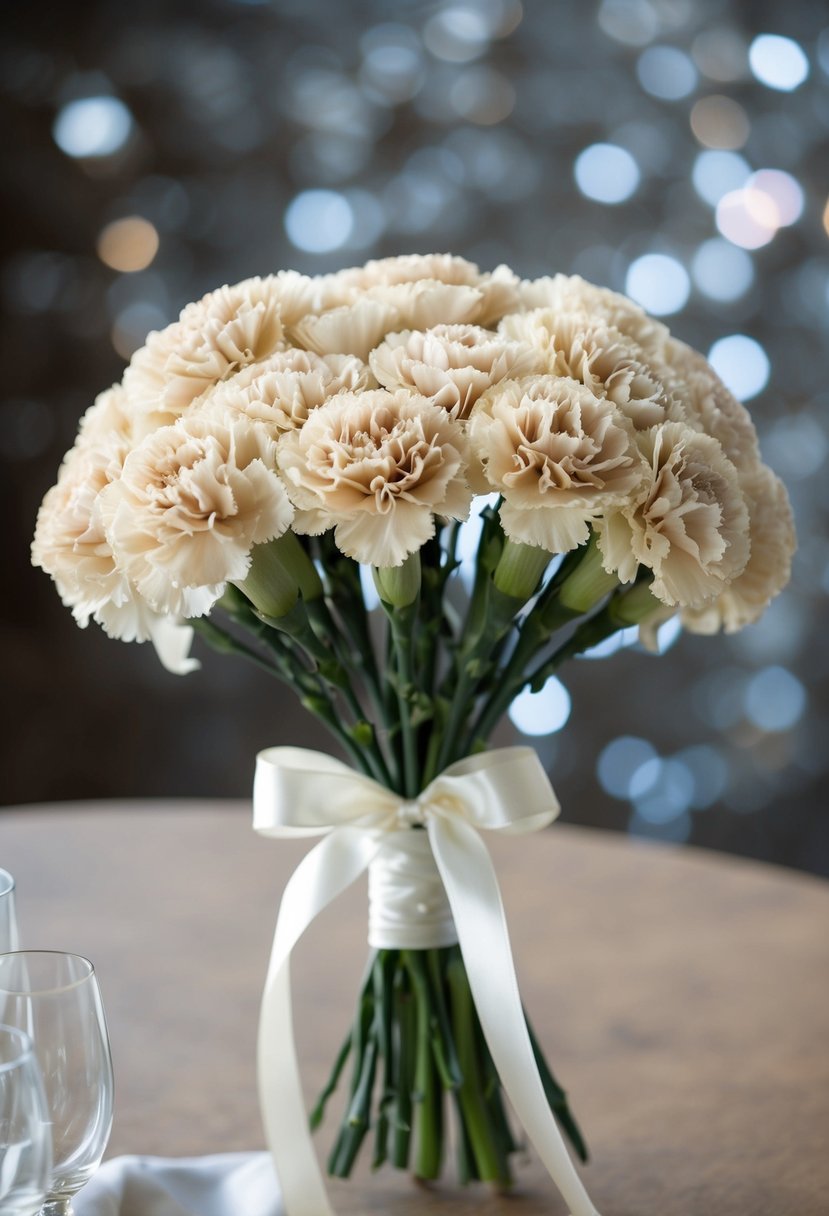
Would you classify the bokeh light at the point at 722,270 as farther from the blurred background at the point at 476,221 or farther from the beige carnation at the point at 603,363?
the beige carnation at the point at 603,363

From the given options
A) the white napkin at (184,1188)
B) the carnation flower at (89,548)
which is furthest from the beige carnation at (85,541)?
the white napkin at (184,1188)

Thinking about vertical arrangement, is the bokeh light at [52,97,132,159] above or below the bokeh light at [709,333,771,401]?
above

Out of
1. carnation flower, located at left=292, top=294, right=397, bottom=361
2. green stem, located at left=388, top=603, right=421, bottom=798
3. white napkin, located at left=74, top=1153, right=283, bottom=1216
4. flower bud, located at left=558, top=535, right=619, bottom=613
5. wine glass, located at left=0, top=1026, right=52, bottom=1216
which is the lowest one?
white napkin, located at left=74, top=1153, right=283, bottom=1216

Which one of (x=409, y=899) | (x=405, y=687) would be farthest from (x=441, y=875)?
(x=405, y=687)

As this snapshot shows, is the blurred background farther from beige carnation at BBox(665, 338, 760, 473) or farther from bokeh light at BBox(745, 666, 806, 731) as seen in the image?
beige carnation at BBox(665, 338, 760, 473)

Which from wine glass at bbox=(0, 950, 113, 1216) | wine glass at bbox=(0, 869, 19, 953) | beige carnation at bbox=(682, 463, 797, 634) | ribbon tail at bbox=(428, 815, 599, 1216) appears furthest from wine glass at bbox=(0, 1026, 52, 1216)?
beige carnation at bbox=(682, 463, 797, 634)

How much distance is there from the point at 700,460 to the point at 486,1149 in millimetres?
483

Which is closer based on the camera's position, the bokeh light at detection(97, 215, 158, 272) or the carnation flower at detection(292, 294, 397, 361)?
the carnation flower at detection(292, 294, 397, 361)

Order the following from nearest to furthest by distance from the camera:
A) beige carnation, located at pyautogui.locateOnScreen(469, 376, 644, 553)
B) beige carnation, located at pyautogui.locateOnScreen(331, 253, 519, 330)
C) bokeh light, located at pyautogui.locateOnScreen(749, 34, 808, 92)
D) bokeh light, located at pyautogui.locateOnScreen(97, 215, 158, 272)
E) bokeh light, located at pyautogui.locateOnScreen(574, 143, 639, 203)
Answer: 1. beige carnation, located at pyautogui.locateOnScreen(469, 376, 644, 553)
2. beige carnation, located at pyautogui.locateOnScreen(331, 253, 519, 330)
3. bokeh light, located at pyautogui.locateOnScreen(749, 34, 808, 92)
4. bokeh light, located at pyautogui.locateOnScreen(574, 143, 639, 203)
5. bokeh light, located at pyautogui.locateOnScreen(97, 215, 158, 272)

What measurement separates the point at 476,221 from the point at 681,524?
7.23 ft

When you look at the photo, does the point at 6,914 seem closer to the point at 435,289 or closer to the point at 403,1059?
the point at 403,1059

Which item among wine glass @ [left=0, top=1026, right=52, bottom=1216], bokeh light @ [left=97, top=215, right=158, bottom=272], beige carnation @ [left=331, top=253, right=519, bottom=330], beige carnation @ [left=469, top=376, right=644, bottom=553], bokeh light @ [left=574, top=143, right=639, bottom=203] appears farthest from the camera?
bokeh light @ [left=97, top=215, right=158, bottom=272]

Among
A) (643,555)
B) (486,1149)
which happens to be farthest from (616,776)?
(643,555)

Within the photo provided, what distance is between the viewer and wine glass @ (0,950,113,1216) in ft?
2.25
